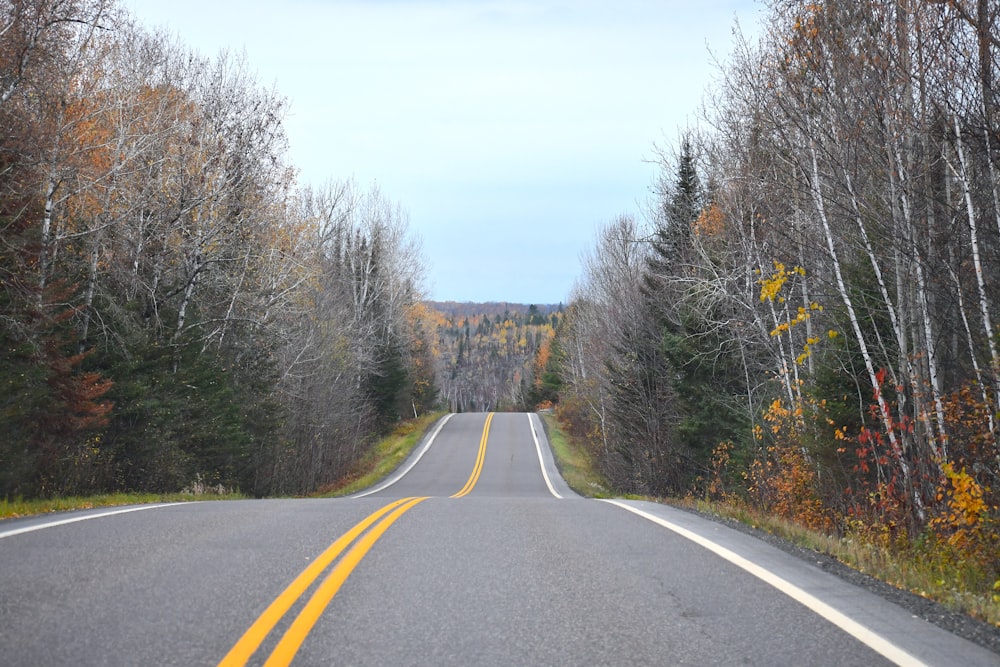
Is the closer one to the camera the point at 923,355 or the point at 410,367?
the point at 923,355

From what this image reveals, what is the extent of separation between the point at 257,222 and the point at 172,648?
20.8 m

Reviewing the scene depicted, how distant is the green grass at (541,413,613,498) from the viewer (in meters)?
32.8

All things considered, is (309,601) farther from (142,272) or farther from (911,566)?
(142,272)

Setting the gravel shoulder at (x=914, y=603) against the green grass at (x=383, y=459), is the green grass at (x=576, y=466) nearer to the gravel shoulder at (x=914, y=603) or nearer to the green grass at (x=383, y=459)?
the green grass at (x=383, y=459)

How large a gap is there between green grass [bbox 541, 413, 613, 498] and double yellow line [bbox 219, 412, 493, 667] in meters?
20.1

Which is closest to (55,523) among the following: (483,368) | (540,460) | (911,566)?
(911,566)

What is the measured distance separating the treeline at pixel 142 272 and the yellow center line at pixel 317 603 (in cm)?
848

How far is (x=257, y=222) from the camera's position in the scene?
2375 centimetres

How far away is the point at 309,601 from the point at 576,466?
121ft

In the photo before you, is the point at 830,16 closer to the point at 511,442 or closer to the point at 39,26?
the point at 39,26

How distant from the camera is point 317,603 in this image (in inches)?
199

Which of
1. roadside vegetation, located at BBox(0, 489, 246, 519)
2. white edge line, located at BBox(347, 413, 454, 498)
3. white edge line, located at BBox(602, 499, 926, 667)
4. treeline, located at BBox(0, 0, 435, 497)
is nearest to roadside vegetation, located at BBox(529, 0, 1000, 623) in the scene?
white edge line, located at BBox(602, 499, 926, 667)

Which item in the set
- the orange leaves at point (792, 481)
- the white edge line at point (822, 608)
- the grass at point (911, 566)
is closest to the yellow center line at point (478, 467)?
the orange leaves at point (792, 481)

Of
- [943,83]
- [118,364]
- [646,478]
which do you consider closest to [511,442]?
[646,478]
